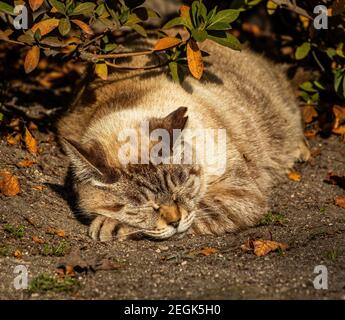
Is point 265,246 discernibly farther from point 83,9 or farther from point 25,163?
point 25,163

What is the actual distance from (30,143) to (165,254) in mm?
2004

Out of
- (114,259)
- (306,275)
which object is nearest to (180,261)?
(114,259)

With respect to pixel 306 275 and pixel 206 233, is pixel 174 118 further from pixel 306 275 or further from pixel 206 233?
pixel 306 275

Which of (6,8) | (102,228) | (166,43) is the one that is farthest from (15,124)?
(166,43)

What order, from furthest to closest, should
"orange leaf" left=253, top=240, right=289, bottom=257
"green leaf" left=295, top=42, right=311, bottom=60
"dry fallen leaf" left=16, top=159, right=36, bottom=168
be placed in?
"green leaf" left=295, top=42, right=311, bottom=60
"dry fallen leaf" left=16, top=159, right=36, bottom=168
"orange leaf" left=253, top=240, right=289, bottom=257

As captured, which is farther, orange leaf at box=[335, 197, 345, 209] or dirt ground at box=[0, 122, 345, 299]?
orange leaf at box=[335, 197, 345, 209]

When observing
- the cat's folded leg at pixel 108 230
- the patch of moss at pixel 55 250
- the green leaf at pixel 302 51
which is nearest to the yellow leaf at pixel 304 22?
the green leaf at pixel 302 51

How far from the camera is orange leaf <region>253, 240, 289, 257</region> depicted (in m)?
4.33

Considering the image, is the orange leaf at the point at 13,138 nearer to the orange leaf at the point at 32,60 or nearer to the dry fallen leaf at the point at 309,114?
the orange leaf at the point at 32,60

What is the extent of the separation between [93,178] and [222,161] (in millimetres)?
1058

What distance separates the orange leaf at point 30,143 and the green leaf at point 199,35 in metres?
1.99

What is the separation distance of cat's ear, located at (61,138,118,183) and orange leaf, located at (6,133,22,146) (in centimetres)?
136

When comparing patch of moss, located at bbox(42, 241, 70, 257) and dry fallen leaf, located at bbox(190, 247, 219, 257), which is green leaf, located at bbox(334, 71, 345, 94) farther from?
patch of moss, located at bbox(42, 241, 70, 257)

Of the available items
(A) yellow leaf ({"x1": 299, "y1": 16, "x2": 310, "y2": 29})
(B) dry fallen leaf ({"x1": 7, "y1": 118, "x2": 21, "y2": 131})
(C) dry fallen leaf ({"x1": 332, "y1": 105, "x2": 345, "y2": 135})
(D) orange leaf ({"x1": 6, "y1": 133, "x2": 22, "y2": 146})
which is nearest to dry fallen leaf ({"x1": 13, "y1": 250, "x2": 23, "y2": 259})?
(D) orange leaf ({"x1": 6, "y1": 133, "x2": 22, "y2": 146})
